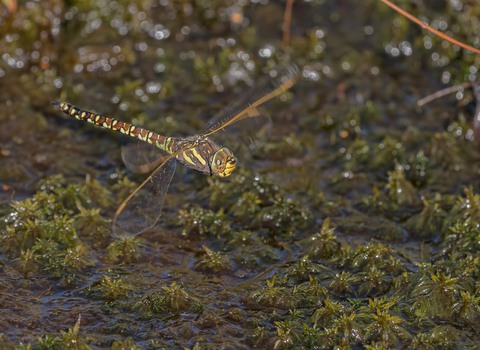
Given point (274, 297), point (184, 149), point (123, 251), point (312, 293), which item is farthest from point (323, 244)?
point (123, 251)

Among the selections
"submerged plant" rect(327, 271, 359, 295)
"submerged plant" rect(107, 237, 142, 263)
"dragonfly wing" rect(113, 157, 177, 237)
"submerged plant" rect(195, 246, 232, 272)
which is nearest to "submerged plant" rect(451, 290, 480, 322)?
"submerged plant" rect(327, 271, 359, 295)

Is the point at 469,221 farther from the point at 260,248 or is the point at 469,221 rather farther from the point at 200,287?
the point at 200,287

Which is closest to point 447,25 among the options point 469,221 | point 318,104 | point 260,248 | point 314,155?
point 318,104

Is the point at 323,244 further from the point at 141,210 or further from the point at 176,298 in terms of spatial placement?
the point at 141,210

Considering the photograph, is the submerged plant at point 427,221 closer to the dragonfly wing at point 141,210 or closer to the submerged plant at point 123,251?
the dragonfly wing at point 141,210

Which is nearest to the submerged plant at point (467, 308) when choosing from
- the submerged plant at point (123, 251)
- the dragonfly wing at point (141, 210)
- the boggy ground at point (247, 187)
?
the boggy ground at point (247, 187)

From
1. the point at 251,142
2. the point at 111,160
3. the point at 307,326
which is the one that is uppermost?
the point at 251,142
